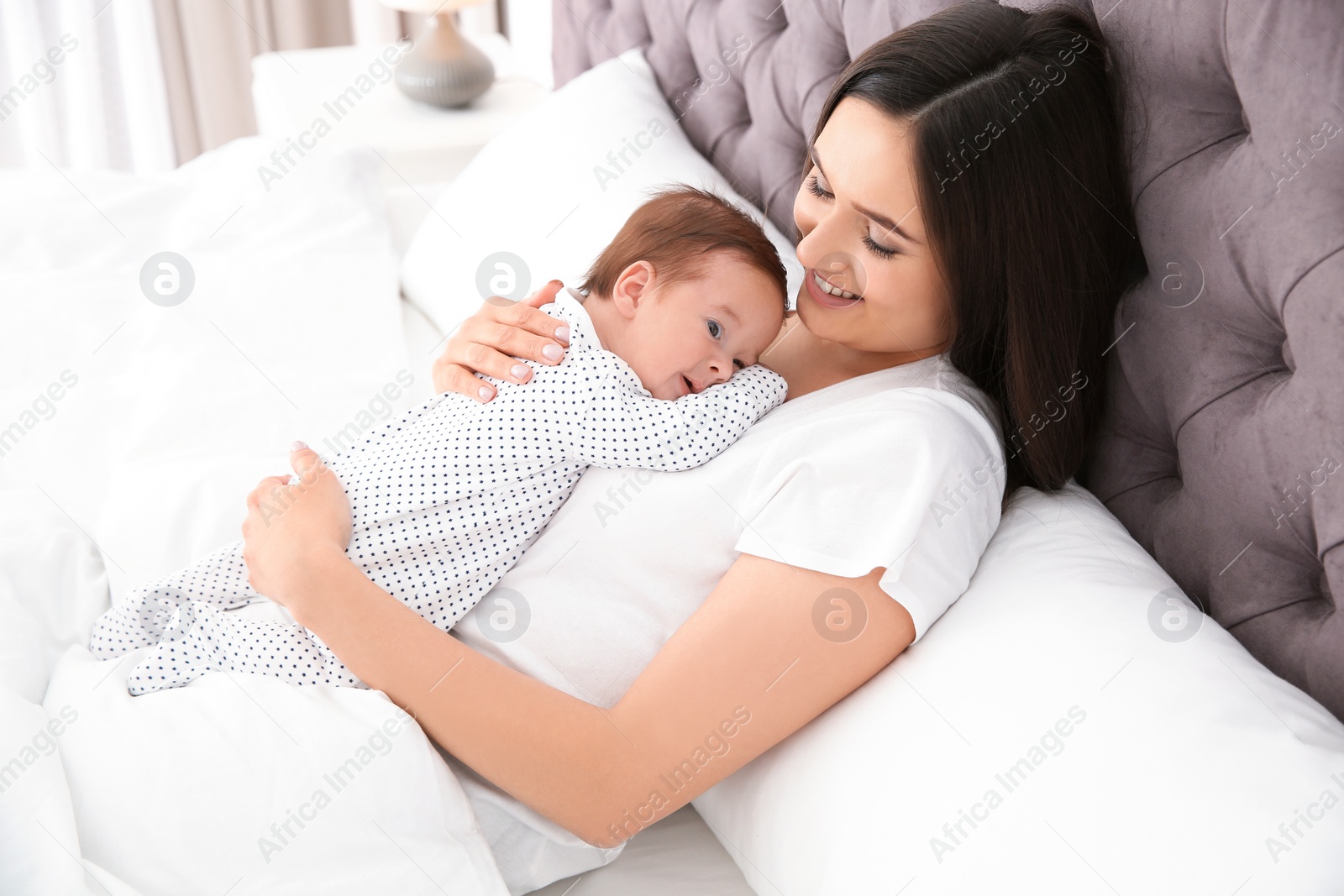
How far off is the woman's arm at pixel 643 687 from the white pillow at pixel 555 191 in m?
0.70

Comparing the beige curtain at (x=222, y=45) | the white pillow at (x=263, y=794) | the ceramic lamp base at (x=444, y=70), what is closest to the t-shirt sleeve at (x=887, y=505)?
the white pillow at (x=263, y=794)

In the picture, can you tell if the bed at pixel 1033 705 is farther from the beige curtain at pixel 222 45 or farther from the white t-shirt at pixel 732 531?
the beige curtain at pixel 222 45

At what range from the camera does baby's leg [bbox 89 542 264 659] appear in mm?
1155

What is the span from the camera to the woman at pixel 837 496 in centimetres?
94

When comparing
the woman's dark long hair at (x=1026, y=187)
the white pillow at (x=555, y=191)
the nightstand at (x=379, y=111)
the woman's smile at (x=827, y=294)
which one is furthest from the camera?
the nightstand at (x=379, y=111)

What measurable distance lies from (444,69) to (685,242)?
175 cm

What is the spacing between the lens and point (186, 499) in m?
1.35

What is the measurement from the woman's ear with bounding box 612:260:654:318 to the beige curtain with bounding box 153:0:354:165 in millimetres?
2833

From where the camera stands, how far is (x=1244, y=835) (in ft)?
2.46

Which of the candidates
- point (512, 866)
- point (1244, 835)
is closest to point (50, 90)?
point (512, 866)

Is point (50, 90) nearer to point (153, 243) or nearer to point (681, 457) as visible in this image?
point (153, 243)

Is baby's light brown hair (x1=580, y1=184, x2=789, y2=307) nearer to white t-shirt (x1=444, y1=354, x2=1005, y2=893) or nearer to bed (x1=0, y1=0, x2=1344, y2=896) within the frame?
white t-shirt (x1=444, y1=354, x2=1005, y2=893)

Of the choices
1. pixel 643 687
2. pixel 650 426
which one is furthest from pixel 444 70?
pixel 643 687

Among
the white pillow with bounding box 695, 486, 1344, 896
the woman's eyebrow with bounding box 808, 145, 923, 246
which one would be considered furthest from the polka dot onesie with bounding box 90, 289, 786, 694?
the white pillow with bounding box 695, 486, 1344, 896
